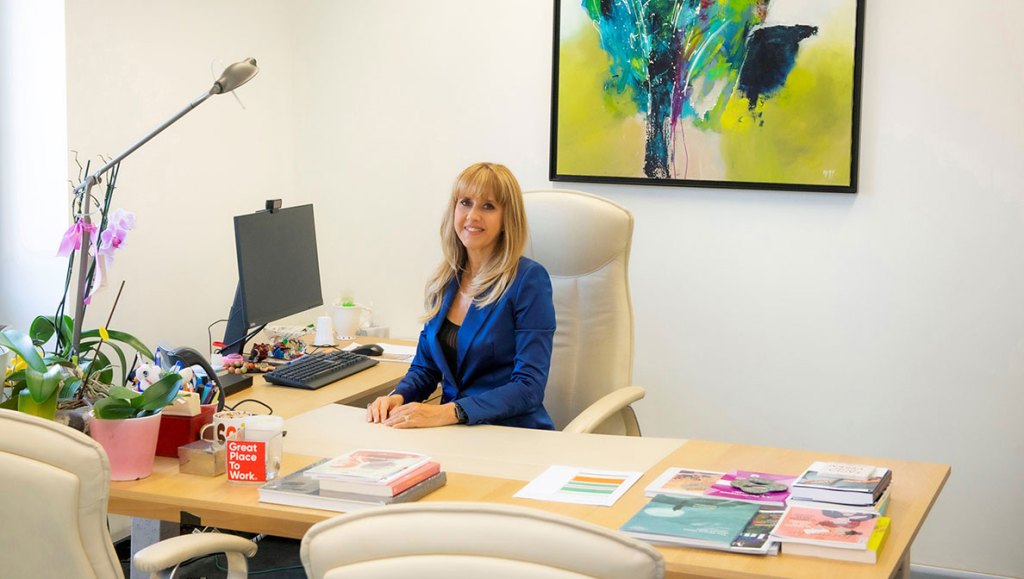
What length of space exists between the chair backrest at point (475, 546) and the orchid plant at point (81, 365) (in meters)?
0.99

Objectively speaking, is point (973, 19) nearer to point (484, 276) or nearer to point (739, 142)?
point (739, 142)

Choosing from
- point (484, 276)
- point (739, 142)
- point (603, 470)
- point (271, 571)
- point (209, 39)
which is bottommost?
point (271, 571)

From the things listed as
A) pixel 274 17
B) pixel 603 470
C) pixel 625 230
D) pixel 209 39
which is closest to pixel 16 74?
pixel 209 39

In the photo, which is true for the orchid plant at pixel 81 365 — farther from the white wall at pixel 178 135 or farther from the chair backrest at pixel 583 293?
the chair backrest at pixel 583 293

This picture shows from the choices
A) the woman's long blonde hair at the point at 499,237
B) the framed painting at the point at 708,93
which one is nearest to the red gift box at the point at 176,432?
the woman's long blonde hair at the point at 499,237

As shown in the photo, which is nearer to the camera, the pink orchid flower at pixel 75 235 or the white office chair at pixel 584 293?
the pink orchid flower at pixel 75 235

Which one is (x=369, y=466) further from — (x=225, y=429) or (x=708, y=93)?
(x=708, y=93)

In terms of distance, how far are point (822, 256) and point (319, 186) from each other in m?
1.89

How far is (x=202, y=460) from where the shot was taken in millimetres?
2088

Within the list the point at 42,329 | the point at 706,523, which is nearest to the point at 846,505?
the point at 706,523

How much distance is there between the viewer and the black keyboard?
2.88m

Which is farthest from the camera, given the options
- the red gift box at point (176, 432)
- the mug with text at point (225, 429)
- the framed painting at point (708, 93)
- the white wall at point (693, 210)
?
the framed painting at point (708, 93)

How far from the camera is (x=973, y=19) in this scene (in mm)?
3227

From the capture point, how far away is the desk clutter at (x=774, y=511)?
1679 millimetres
